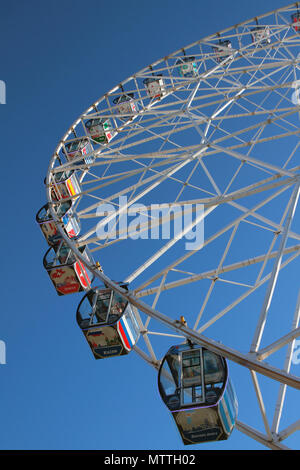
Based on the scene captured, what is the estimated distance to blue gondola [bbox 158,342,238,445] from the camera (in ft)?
27.6

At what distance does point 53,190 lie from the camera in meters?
17.6

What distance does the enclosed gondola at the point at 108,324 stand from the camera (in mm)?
11117

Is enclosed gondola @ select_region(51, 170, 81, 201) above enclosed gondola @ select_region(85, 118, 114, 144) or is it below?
below

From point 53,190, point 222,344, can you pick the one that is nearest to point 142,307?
point 222,344

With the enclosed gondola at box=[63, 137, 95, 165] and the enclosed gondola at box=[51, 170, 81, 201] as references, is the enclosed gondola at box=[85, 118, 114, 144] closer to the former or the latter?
the enclosed gondola at box=[63, 137, 95, 165]

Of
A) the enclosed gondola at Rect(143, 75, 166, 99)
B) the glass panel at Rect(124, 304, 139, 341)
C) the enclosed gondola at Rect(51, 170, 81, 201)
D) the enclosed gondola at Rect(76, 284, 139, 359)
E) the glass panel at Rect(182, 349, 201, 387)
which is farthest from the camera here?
the enclosed gondola at Rect(143, 75, 166, 99)

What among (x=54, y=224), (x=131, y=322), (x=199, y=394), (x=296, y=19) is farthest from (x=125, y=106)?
(x=199, y=394)

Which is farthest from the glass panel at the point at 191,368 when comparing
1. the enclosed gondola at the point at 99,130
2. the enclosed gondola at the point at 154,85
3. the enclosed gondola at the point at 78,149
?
the enclosed gondola at the point at 154,85

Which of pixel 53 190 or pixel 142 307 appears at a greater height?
pixel 53 190

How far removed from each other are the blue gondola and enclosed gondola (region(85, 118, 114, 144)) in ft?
50.1
